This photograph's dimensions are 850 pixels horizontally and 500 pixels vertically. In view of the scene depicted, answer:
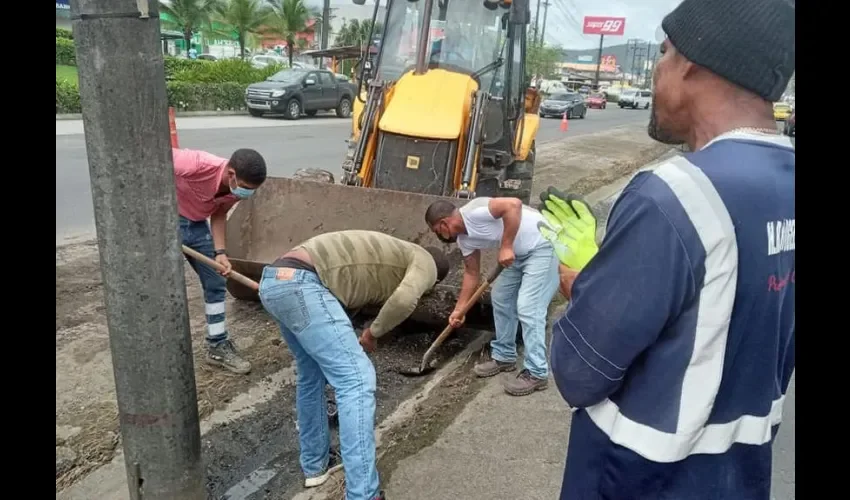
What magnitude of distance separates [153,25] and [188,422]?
1375 mm

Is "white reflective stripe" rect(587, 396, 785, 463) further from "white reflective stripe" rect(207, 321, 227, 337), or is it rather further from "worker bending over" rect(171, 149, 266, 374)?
"white reflective stripe" rect(207, 321, 227, 337)

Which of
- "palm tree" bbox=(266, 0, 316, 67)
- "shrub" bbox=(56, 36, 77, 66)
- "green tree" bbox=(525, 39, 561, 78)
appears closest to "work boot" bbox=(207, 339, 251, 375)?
"shrub" bbox=(56, 36, 77, 66)

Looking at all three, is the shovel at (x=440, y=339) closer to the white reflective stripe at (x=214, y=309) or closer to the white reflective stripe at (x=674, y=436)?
the white reflective stripe at (x=214, y=309)

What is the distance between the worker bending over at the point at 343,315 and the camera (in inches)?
114

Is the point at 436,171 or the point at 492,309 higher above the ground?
the point at 436,171

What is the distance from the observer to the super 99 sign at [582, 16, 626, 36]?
286 feet

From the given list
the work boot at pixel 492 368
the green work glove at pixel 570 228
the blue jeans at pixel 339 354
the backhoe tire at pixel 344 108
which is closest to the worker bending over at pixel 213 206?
the blue jeans at pixel 339 354

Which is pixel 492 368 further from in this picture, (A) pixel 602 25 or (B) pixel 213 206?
(A) pixel 602 25

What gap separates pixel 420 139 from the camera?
20.4 ft

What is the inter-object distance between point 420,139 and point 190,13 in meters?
31.9

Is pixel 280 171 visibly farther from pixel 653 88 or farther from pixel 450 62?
pixel 653 88

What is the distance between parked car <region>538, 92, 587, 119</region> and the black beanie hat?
33.3 metres

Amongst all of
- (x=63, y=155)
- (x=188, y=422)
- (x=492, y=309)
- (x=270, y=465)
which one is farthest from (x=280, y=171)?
(x=188, y=422)

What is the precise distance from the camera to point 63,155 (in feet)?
37.7
